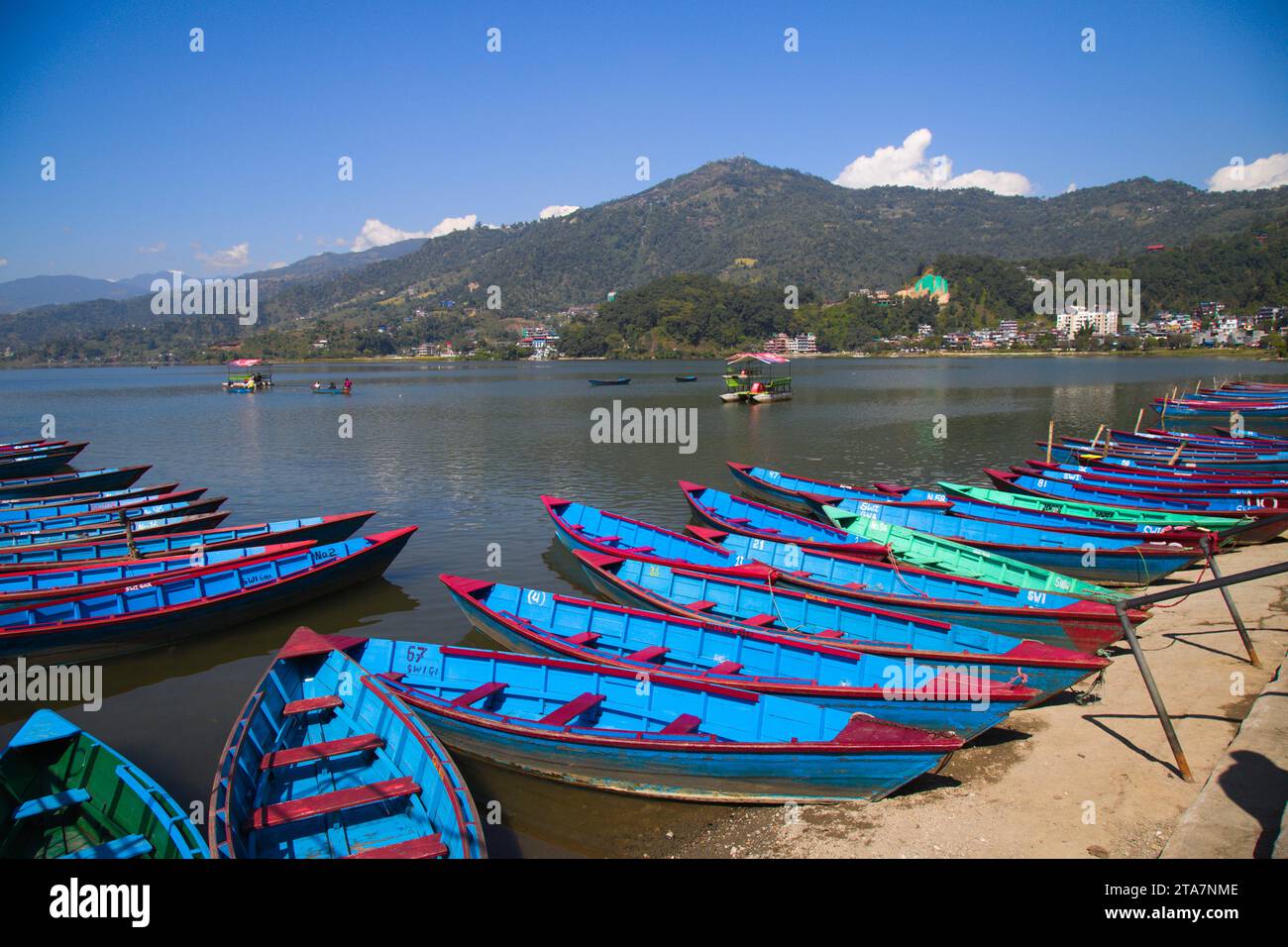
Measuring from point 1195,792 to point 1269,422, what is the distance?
50.9m

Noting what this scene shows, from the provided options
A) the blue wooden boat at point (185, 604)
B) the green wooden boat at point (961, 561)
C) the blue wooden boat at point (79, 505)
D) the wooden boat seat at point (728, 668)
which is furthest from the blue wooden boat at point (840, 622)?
the blue wooden boat at point (79, 505)

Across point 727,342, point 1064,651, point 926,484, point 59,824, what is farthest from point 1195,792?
point 727,342

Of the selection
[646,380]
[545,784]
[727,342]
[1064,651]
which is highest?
[727,342]

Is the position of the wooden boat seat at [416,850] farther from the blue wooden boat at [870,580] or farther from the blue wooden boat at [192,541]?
the blue wooden boat at [192,541]

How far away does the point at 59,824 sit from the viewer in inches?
309

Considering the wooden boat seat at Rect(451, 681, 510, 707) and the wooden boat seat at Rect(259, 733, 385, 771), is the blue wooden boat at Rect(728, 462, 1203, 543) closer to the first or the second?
the wooden boat seat at Rect(451, 681, 510, 707)

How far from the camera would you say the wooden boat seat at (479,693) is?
34.3ft

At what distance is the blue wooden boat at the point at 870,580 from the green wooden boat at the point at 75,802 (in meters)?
9.35

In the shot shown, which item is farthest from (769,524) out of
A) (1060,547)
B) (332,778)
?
(332,778)

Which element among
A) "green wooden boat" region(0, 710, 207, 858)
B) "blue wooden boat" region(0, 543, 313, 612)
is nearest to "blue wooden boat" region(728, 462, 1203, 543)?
"blue wooden boat" region(0, 543, 313, 612)

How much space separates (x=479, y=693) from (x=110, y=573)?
36.1 feet

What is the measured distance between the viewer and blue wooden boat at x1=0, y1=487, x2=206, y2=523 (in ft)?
74.4

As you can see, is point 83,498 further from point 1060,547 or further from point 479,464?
point 1060,547

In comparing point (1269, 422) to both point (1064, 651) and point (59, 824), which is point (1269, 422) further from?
point (59, 824)
